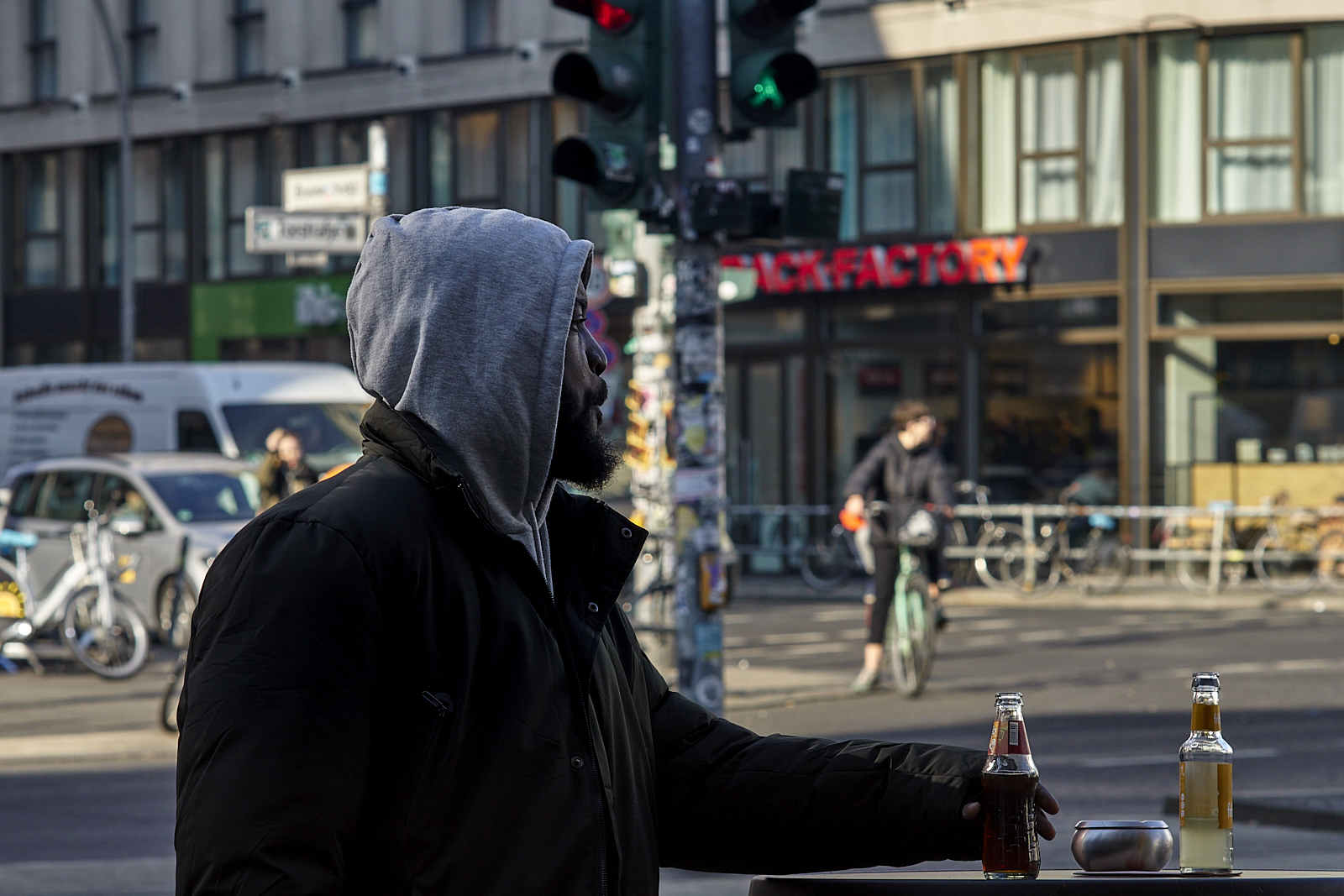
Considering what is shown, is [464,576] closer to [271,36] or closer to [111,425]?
[111,425]

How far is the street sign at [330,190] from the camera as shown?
1557 centimetres

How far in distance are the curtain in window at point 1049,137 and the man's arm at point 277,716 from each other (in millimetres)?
22671

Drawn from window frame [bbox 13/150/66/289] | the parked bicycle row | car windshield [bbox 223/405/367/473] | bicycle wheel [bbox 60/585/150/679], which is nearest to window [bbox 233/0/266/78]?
window frame [bbox 13/150/66/289]

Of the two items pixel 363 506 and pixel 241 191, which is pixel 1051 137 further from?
pixel 363 506

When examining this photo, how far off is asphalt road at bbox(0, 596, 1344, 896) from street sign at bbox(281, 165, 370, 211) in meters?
4.64

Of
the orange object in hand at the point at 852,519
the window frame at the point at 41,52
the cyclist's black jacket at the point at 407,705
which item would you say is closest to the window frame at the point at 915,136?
the orange object in hand at the point at 852,519

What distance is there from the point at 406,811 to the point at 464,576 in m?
0.27

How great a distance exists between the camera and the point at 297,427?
19422 mm

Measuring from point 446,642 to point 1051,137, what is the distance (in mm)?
23047

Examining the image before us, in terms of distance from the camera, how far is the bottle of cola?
2.32 m

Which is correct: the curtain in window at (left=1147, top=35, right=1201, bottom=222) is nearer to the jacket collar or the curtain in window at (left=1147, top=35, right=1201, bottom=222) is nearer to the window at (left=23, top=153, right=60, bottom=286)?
the window at (left=23, top=153, right=60, bottom=286)

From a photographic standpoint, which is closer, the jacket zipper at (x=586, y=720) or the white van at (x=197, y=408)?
the jacket zipper at (x=586, y=720)

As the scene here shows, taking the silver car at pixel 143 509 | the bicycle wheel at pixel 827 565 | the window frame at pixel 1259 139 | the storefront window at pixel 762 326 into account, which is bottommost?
the bicycle wheel at pixel 827 565

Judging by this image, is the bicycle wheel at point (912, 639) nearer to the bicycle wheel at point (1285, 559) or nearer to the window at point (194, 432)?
the bicycle wheel at point (1285, 559)
